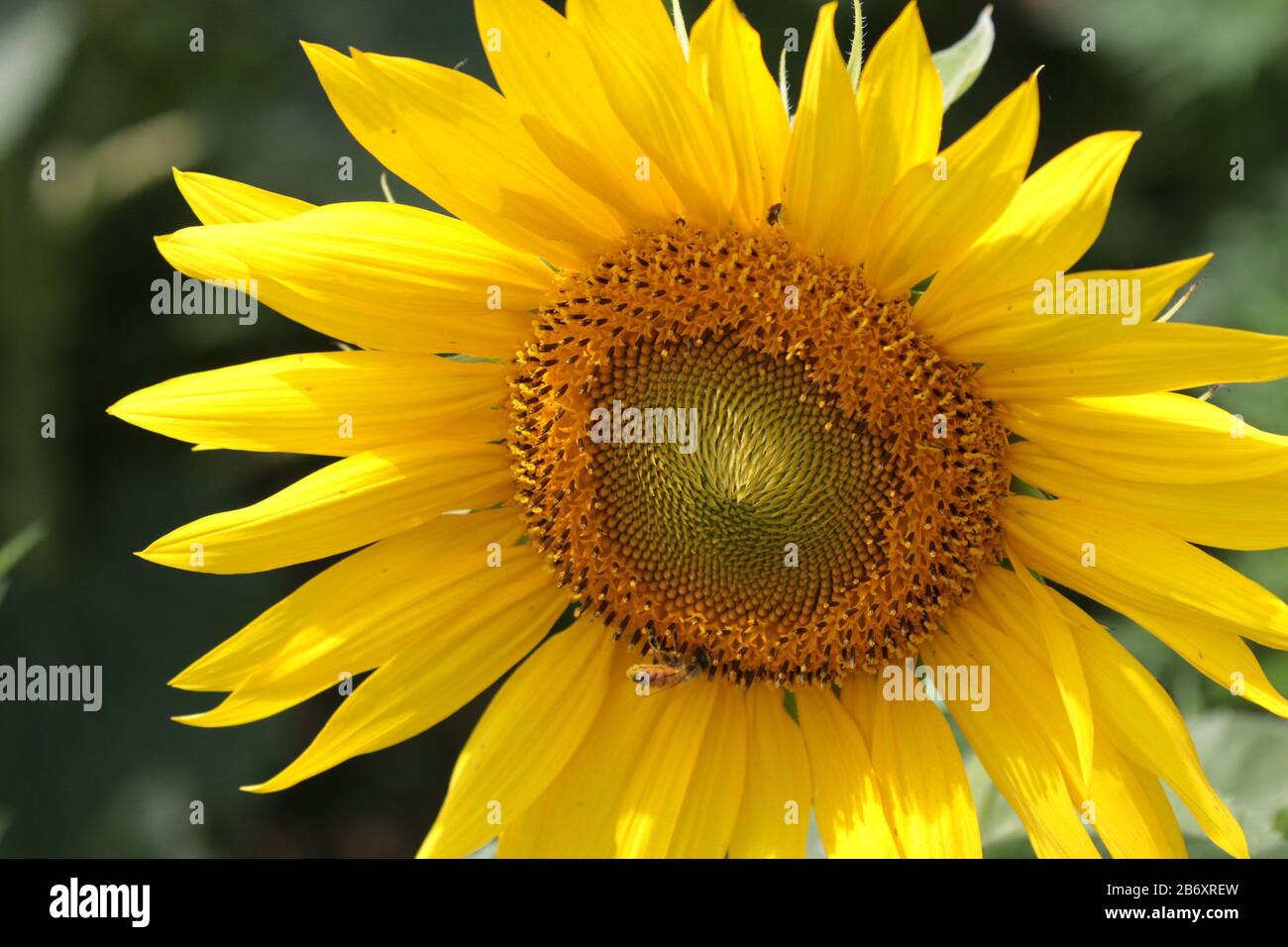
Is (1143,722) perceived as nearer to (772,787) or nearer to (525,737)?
(772,787)

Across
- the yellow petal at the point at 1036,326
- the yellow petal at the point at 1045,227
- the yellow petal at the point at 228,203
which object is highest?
the yellow petal at the point at 228,203

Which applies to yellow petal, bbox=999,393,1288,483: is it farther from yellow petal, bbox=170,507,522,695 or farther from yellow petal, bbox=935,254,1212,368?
yellow petal, bbox=170,507,522,695

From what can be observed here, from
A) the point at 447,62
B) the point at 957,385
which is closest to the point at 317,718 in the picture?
the point at 447,62

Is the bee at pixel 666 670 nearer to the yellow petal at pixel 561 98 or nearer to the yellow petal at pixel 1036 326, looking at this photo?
the yellow petal at pixel 1036 326

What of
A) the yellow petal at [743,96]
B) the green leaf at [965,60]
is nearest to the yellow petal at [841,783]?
the yellow petal at [743,96]

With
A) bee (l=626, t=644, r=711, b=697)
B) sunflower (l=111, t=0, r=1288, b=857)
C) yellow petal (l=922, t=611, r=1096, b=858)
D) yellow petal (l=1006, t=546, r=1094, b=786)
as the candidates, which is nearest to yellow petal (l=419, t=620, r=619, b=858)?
sunflower (l=111, t=0, r=1288, b=857)

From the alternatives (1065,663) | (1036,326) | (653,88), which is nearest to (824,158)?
(653,88)

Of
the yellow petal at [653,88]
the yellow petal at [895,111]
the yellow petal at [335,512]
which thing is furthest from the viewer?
the yellow petal at [335,512]
